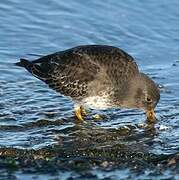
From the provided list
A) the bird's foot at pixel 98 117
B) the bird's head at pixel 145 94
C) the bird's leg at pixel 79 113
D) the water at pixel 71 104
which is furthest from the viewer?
the bird's foot at pixel 98 117

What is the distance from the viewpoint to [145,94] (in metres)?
10.9

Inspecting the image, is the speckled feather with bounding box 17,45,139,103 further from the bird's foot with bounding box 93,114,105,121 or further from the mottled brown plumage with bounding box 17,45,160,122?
the bird's foot with bounding box 93,114,105,121

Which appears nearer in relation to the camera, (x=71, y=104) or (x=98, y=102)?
(x=98, y=102)

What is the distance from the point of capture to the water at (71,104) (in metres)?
8.66

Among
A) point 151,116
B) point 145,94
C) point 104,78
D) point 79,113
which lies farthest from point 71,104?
point 151,116

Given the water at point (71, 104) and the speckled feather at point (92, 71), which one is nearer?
the water at point (71, 104)

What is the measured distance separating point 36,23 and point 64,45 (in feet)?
3.72

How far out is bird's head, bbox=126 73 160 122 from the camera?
10750 millimetres

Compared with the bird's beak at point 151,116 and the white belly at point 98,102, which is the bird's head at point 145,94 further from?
the white belly at point 98,102

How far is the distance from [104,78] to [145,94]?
0.67 metres

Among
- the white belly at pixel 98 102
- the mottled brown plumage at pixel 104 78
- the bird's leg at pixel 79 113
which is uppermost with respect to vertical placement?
the mottled brown plumage at pixel 104 78

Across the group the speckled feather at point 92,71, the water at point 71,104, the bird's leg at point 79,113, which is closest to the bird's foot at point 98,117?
the water at point 71,104

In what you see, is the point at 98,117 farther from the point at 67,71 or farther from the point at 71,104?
the point at 67,71

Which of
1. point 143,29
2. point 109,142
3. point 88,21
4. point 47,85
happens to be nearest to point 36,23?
point 88,21
